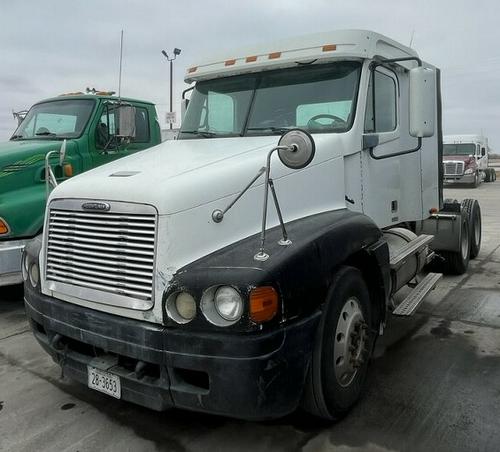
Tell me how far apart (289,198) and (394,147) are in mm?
1794

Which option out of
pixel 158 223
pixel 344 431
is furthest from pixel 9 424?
pixel 344 431

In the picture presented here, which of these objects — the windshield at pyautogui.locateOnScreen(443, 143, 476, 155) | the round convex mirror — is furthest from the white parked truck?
the round convex mirror

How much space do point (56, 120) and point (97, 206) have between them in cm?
447

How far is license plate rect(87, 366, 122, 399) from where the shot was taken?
303 cm

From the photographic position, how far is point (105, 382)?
310 centimetres

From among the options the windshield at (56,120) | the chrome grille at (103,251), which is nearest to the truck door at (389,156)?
the chrome grille at (103,251)

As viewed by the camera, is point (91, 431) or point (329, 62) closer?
point (91, 431)

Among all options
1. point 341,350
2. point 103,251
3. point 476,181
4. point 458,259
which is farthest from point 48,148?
point 476,181

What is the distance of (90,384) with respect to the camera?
319 cm

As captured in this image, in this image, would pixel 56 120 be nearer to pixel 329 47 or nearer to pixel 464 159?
pixel 329 47

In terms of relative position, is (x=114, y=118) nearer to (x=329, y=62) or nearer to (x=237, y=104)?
(x=237, y=104)

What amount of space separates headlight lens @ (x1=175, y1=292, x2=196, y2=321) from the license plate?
618mm

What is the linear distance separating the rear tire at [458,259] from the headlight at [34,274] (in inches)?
220

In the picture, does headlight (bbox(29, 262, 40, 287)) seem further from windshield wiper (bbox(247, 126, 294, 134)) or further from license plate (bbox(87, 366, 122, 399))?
windshield wiper (bbox(247, 126, 294, 134))
